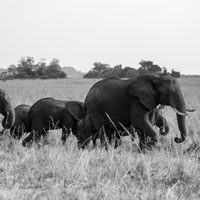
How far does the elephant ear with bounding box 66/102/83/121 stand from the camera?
994cm

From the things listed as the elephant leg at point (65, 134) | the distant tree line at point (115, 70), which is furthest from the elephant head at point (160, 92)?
the distant tree line at point (115, 70)

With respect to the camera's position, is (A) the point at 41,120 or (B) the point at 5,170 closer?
(B) the point at 5,170

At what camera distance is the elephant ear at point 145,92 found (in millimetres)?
7961

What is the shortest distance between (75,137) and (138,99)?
9.15 ft

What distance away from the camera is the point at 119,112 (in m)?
8.40

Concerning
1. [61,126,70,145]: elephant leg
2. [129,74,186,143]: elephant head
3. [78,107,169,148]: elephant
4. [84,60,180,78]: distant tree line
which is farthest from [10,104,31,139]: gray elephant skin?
[84,60,180,78]: distant tree line

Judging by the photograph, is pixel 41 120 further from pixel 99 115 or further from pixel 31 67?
pixel 31 67

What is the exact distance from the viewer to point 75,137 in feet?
34.2

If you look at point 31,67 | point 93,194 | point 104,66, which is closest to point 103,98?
point 93,194

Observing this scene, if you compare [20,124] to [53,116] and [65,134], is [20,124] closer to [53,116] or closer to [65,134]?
[53,116]

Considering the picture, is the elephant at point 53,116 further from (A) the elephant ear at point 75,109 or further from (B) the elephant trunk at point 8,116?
(B) the elephant trunk at point 8,116

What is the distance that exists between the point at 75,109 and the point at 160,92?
272 cm

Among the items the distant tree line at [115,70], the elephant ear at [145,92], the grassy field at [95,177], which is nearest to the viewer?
the grassy field at [95,177]

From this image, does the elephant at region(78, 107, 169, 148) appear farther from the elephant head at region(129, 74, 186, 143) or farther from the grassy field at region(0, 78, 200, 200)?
the grassy field at region(0, 78, 200, 200)
